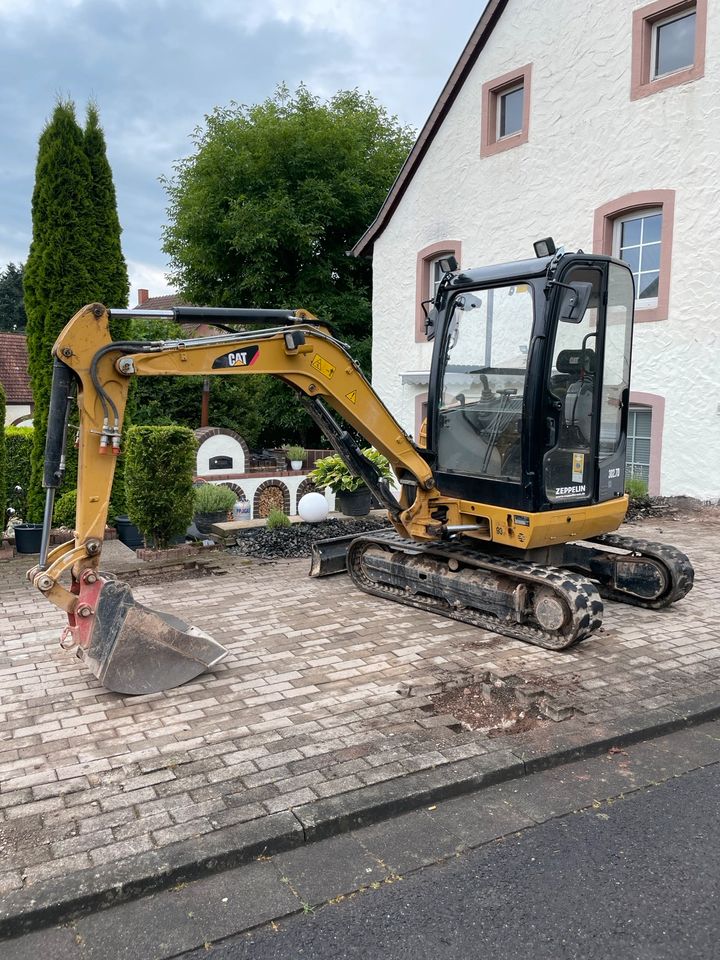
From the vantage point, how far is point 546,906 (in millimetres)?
3039

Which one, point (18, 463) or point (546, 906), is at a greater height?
point (18, 463)

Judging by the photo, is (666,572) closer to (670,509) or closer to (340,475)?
(340,475)

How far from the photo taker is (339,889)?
313 cm

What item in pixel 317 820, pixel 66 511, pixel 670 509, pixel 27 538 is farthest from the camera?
pixel 670 509

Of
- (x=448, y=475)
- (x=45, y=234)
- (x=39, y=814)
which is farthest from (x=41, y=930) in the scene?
(x=45, y=234)

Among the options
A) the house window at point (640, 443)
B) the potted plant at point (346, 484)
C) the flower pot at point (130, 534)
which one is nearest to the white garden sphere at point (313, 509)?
the potted plant at point (346, 484)

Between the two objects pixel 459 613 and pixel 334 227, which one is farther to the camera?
pixel 334 227

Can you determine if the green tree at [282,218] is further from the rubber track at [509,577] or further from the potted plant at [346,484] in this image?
the rubber track at [509,577]

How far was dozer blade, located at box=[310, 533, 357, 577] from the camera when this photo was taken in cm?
807

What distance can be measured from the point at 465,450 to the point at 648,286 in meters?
7.73

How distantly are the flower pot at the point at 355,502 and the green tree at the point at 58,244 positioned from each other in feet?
13.7

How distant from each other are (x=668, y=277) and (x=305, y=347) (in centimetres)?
852

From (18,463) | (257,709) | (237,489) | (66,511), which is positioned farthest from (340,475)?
(257,709)

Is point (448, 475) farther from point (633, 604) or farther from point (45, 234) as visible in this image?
point (45, 234)
